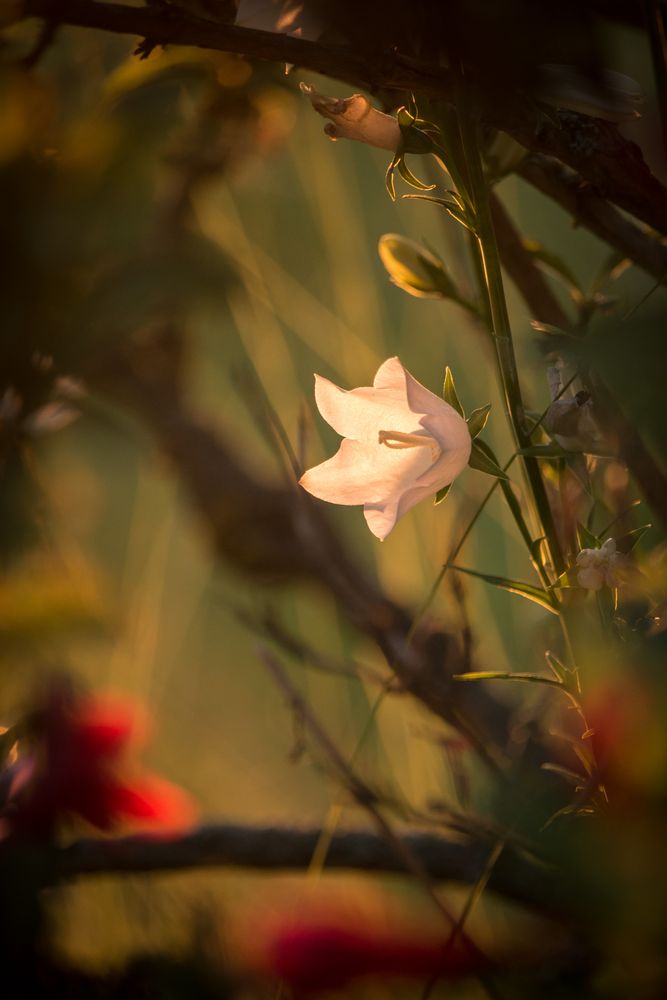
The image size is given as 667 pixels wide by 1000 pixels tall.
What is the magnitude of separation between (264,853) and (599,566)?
0.25 meters

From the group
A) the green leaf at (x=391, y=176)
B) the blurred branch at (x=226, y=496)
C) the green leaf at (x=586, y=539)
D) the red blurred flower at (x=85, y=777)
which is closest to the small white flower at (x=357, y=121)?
the green leaf at (x=391, y=176)

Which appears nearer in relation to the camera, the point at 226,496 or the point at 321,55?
the point at 321,55

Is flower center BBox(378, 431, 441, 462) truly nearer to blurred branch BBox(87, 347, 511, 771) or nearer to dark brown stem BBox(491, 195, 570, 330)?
dark brown stem BBox(491, 195, 570, 330)

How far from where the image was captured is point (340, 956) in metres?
0.37

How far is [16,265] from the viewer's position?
1.01ft

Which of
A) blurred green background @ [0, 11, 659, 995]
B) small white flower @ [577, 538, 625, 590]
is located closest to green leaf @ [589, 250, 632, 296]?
blurred green background @ [0, 11, 659, 995]

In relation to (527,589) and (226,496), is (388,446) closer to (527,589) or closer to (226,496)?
(527,589)

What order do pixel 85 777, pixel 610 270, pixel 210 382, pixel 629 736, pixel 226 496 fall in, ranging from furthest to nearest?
pixel 210 382
pixel 226 496
pixel 85 777
pixel 610 270
pixel 629 736

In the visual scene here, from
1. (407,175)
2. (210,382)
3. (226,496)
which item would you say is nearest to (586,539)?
(407,175)

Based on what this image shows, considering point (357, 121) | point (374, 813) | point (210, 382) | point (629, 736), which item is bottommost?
point (210, 382)

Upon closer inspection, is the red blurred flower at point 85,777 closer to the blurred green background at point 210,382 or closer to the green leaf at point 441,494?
the blurred green background at point 210,382

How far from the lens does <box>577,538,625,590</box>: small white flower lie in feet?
0.69

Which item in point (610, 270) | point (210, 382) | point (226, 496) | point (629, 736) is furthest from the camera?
point (210, 382)

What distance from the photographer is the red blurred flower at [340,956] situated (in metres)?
0.35
